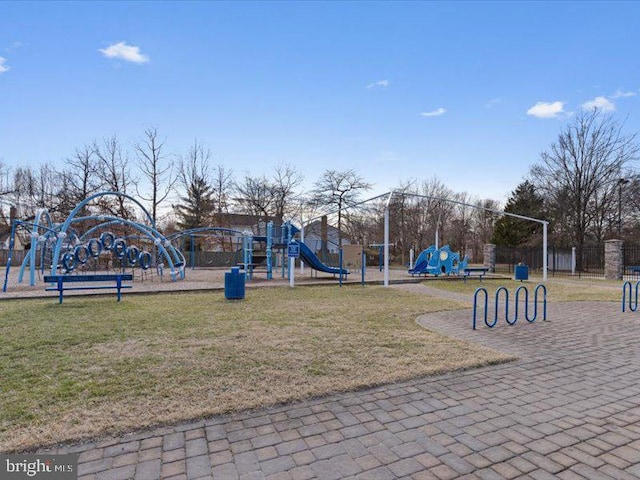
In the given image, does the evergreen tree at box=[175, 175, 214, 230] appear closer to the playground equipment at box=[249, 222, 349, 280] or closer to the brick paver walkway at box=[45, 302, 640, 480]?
the playground equipment at box=[249, 222, 349, 280]

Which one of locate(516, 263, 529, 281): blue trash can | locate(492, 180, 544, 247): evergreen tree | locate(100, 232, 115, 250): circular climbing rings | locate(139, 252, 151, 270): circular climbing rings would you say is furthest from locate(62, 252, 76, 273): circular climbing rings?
locate(492, 180, 544, 247): evergreen tree

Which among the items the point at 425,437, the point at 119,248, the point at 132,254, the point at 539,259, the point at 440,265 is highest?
the point at 119,248

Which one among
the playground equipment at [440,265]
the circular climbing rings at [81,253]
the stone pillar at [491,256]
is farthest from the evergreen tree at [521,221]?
the circular climbing rings at [81,253]

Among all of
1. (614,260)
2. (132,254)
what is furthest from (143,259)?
(614,260)

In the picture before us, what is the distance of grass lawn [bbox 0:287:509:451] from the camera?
355 cm

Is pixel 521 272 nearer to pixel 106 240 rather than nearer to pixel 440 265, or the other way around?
pixel 440 265

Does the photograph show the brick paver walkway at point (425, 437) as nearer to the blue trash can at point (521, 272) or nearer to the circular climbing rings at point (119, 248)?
the circular climbing rings at point (119, 248)

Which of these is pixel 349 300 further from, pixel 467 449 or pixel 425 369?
pixel 467 449

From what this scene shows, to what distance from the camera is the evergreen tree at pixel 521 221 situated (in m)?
39.0

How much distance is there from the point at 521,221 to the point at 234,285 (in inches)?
1401

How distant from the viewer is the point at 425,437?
3.19m

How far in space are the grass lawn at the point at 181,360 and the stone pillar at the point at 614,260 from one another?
65.4ft

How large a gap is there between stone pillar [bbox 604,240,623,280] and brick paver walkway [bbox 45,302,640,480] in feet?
73.1

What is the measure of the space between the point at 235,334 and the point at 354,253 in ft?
48.9
